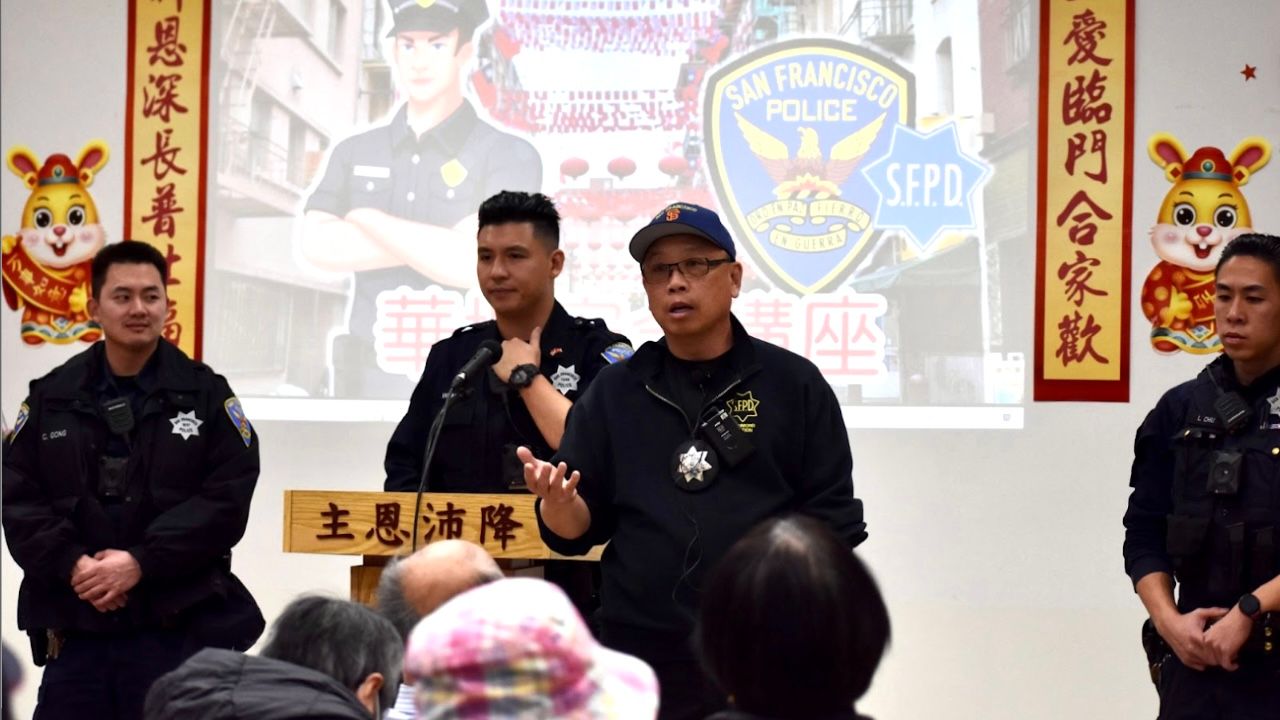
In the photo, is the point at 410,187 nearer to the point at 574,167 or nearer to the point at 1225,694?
the point at 574,167

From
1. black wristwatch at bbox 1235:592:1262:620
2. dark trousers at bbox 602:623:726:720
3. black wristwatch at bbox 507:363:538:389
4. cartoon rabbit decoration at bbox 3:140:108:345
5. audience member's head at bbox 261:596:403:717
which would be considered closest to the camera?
audience member's head at bbox 261:596:403:717

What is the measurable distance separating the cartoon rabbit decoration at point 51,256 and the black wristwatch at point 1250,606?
377cm

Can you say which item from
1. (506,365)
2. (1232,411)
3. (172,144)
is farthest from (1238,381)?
(172,144)

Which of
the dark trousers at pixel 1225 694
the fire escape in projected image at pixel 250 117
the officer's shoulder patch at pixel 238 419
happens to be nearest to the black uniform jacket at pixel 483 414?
the officer's shoulder patch at pixel 238 419

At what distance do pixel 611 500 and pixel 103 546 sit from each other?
4.63 feet

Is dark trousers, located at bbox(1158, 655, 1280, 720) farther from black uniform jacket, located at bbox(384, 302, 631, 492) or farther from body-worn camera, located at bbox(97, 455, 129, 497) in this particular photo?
body-worn camera, located at bbox(97, 455, 129, 497)

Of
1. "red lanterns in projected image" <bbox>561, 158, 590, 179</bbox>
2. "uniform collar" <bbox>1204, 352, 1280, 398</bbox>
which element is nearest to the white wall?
"red lanterns in projected image" <bbox>561, 158, 590, 179</bbox>

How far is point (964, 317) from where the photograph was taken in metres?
4.32

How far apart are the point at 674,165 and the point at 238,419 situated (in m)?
1.68

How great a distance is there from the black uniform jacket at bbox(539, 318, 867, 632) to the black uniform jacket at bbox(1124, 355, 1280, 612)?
824mm

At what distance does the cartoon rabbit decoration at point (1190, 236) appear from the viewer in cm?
426

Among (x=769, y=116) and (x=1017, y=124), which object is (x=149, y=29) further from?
(x=1017, y=124)

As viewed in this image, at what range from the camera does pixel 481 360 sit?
2914 millimetres

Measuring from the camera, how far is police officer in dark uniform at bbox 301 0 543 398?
455 centimetres
